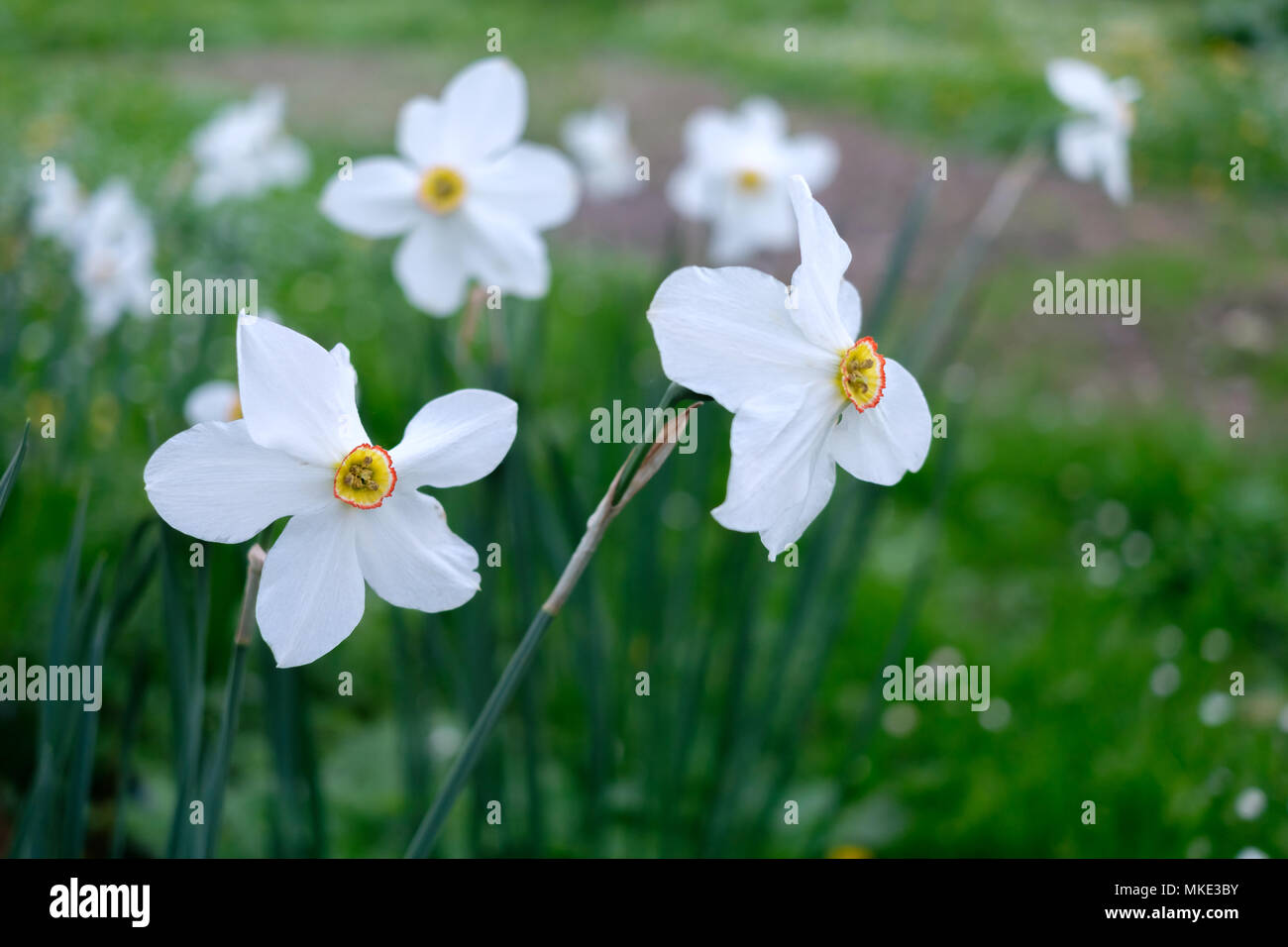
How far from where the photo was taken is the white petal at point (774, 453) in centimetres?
58

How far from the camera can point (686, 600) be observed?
1466 mm

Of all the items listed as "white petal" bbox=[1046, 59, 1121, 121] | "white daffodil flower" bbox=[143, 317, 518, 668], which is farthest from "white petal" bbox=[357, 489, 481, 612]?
"white petal" bbox=[1046, 59, 1121, 121]

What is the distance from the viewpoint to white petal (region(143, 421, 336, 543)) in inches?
22.1

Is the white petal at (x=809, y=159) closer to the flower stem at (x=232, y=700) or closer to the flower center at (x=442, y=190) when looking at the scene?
the flower center at (x=442, y=190)

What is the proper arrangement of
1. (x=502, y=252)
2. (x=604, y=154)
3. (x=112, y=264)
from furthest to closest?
1. (x=604, y=154)
2. (x=112, y=264)
3. (x=502, y=252)

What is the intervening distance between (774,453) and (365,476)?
0.74 feet

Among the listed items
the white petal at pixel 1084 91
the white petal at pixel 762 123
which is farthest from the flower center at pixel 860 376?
the white petal at pixel 762 123

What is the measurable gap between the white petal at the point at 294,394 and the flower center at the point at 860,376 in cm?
27

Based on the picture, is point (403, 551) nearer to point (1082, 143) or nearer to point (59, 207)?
point (1082, 143)

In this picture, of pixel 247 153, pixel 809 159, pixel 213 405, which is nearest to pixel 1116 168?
pixel 809 159

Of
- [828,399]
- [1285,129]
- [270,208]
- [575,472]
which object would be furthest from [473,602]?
[1285,129]

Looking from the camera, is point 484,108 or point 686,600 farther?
point 686,600
